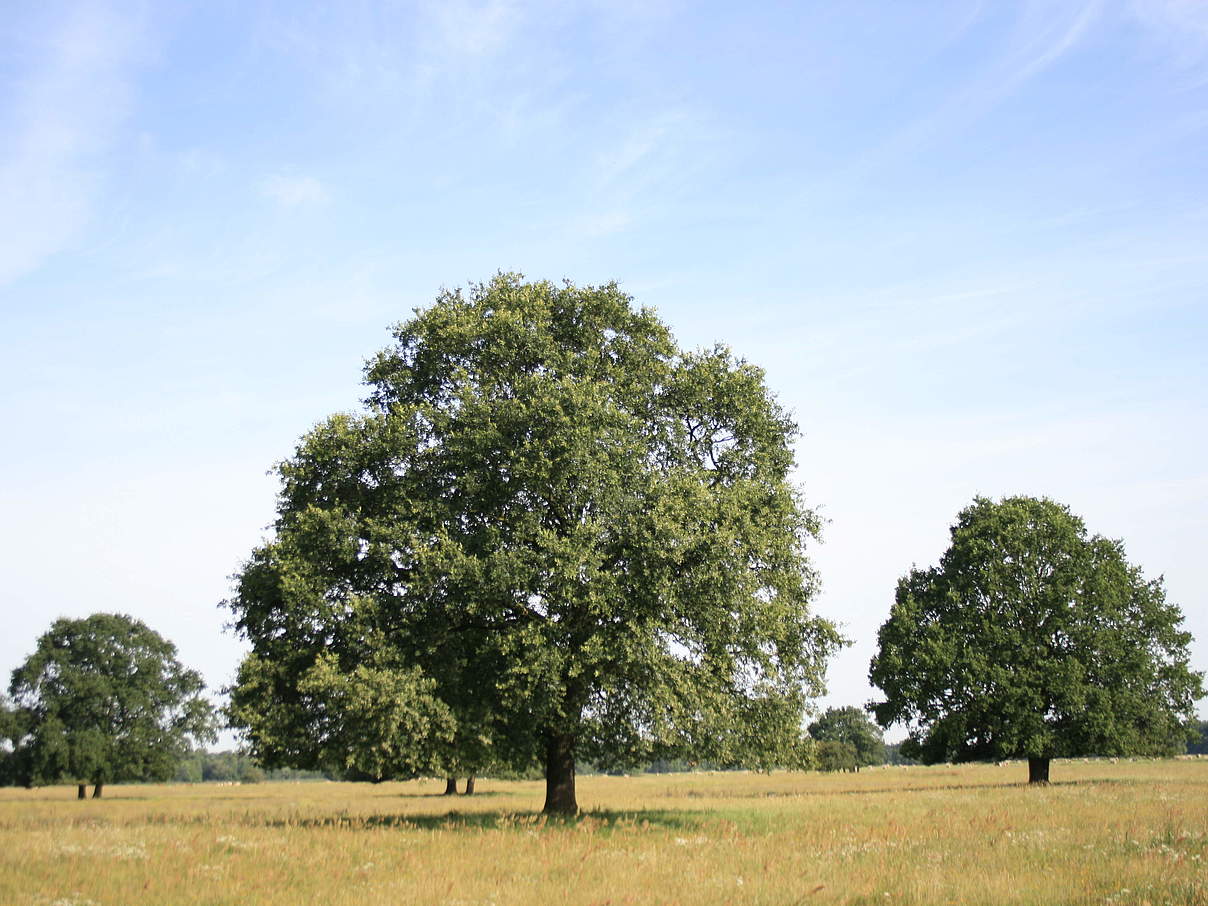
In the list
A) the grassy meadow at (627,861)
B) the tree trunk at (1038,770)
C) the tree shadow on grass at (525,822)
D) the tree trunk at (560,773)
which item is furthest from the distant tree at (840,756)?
the grassy meadow at (627,861)

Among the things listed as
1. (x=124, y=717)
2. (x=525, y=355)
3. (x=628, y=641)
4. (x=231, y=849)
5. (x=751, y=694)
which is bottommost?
(x=124, y=717)

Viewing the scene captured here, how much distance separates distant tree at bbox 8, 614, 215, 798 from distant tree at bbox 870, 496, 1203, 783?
49.6 metres

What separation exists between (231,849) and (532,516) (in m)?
11.1

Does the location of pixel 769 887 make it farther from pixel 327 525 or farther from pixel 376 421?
pixel 376 421

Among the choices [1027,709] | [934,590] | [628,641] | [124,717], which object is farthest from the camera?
[124,717]

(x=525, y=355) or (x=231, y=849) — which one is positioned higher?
(x=525, y=355)

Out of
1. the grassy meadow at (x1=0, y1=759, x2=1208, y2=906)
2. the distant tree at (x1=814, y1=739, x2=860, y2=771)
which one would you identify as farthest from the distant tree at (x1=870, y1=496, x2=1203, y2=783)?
the distant tree at (x1=814, y1=739, x2=860, y2=771)

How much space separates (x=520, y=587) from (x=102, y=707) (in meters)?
57.3

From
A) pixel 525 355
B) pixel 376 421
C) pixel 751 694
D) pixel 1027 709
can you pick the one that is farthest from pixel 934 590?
pixel 376 421

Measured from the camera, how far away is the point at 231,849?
19.4 metres

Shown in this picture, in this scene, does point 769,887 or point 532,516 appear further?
point 532,516

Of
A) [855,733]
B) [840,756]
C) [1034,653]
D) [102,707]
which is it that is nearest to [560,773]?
[1034,653]

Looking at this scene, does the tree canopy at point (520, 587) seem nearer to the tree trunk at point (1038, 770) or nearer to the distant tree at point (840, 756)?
the tree trunk at point (1038, 770)

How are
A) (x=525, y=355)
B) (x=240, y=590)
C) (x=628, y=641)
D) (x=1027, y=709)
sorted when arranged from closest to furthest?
(x=628, y=641)
(x=240, y=590)
(x=525, y=355)
(x=1027, y=709)
